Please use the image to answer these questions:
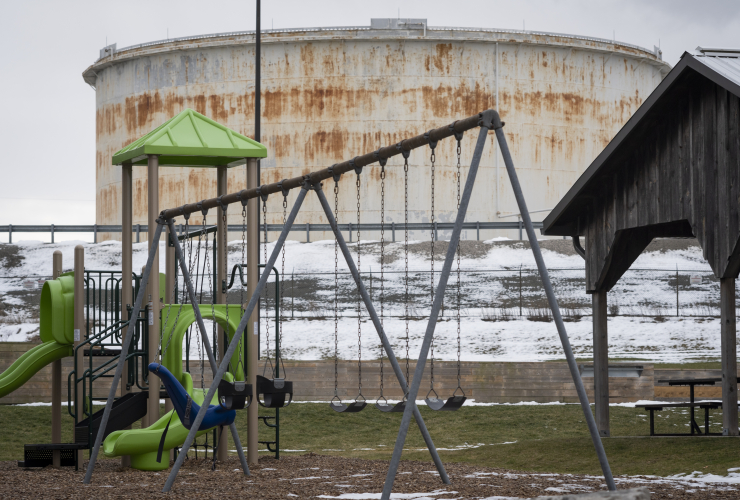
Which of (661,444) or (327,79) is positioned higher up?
(327,79)

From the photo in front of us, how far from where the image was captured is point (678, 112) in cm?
1138

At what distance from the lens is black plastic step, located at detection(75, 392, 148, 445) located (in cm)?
1099

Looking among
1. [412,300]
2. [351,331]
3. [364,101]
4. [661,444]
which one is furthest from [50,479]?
[364,101]

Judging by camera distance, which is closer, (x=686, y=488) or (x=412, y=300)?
(x=686, y=488)

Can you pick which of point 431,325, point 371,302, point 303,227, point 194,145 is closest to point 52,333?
point 194,145

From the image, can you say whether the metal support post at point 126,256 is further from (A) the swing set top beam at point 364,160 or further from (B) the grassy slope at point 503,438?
(B) the grassy slope at point 503,438

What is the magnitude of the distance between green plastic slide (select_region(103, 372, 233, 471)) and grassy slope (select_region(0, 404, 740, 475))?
3.03 m

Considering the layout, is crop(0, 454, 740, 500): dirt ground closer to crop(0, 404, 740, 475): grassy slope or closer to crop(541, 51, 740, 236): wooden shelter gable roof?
crop(0, 404, 740, 475): grassy slope

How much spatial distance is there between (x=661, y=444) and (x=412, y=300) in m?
14.8

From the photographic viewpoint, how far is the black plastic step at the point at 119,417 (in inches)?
433

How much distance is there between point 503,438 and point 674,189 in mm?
5115

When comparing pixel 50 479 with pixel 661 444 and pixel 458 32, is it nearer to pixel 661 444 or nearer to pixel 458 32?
pixel 661 444

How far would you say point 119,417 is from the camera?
11078mm

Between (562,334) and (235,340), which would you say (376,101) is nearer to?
(235,340)
